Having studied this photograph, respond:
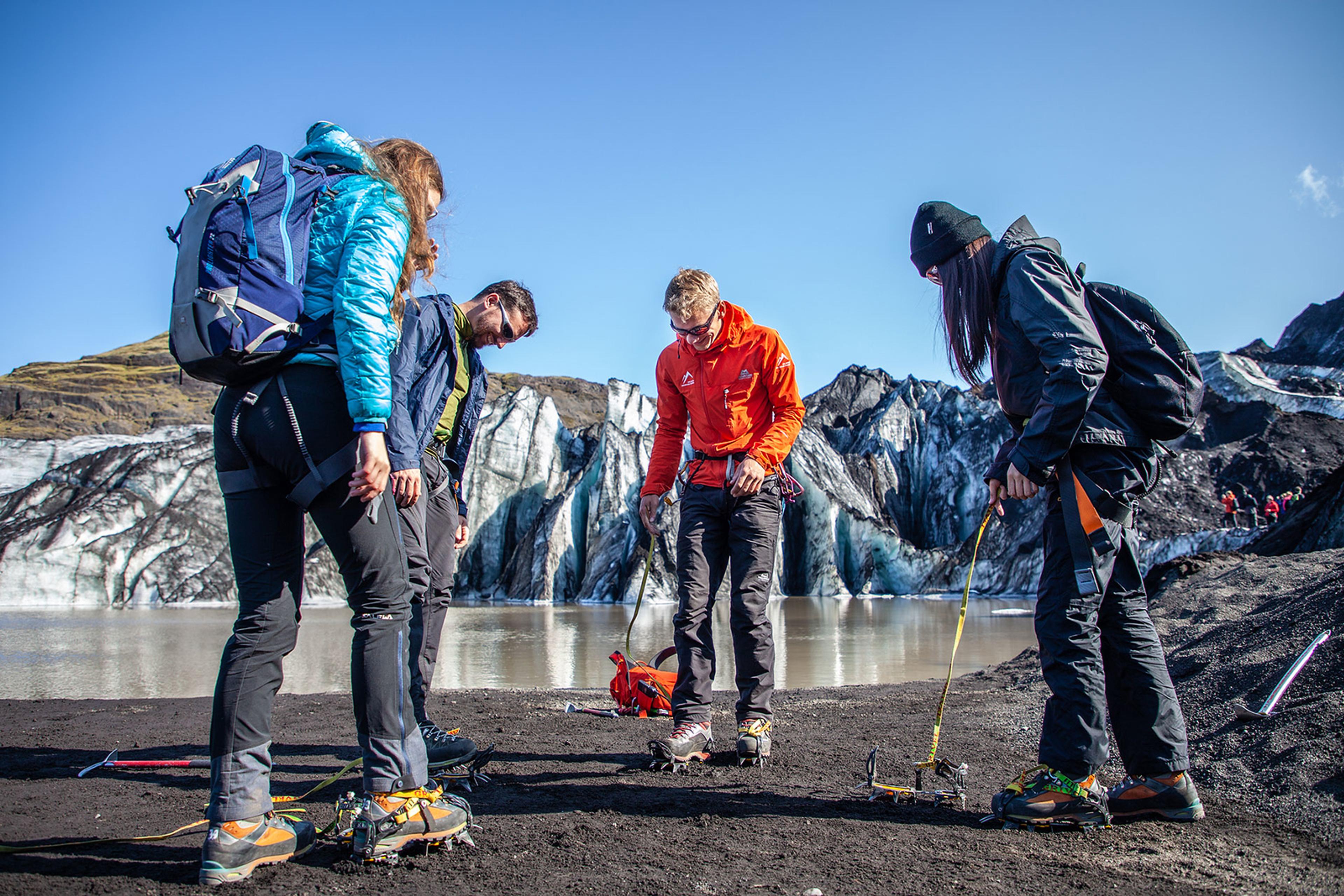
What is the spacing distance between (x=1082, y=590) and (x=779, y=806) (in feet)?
3.53

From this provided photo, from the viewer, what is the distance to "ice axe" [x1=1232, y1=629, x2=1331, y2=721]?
283cm

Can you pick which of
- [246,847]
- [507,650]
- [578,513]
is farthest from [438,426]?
[578,513]

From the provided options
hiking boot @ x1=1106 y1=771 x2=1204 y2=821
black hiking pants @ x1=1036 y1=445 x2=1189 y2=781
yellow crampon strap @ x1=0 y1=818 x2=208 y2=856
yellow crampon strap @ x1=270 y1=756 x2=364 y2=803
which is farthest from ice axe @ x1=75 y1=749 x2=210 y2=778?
hiking boot @ x1=1106 y1=771 x2=1204 y2=821

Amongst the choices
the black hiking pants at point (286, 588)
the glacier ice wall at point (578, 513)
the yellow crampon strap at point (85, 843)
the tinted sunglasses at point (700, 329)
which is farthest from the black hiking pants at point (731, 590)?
the glacier ice wall at point (578, 513)

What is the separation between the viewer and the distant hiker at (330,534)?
1.95m

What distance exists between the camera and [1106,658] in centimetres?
238

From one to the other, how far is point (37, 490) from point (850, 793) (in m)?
29.1

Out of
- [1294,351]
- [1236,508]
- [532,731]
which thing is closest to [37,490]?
[532,731]

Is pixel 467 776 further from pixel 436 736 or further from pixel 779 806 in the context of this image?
pixel 779 806

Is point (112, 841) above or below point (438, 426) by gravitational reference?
below

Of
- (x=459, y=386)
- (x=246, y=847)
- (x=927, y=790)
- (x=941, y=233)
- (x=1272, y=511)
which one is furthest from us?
(x=1272, y=511)

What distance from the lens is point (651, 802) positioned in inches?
99.9

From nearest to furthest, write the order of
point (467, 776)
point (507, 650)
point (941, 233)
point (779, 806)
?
point (779, 806) → point (941, 233) → point (467, 776) → point (507, 650)

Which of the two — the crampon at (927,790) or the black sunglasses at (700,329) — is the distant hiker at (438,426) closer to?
the black sunglasses at (700,329)
